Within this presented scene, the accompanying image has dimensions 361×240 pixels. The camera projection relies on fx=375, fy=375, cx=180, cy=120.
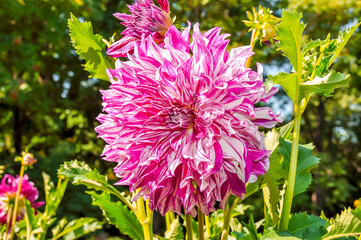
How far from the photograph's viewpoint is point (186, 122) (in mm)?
436

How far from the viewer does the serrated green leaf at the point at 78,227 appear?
88cm

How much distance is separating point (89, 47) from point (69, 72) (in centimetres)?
561

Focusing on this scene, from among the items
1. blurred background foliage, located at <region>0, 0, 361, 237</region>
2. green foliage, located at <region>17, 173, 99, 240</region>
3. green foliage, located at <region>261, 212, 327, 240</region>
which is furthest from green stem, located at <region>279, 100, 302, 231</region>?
blurred background foliage, located at <region>0, 0, 361, 237</region>

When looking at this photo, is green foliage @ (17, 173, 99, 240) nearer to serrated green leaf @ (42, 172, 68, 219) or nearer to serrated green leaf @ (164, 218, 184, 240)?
serrated green leaf @ (42, 172, 68, 219)

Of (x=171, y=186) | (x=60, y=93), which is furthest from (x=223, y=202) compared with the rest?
(x=60, y=93)

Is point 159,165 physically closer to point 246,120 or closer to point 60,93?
point 246,120

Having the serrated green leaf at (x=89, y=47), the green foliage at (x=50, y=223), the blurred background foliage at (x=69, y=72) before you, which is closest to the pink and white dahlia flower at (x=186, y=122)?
the serrated green leaf at (x=89, y=47)

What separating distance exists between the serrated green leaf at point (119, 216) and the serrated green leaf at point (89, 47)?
0.63 ft

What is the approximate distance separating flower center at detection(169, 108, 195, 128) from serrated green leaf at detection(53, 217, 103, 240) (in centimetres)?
53

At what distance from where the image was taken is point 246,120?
16.0 inches

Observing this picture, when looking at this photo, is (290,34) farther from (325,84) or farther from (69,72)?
(69,72)

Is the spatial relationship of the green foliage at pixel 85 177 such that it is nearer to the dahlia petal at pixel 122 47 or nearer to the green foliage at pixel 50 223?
the dahlia petal at pixel 122 47

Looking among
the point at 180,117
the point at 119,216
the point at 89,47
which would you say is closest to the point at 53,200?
the point at 119,216

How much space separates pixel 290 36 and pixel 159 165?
0.22m
